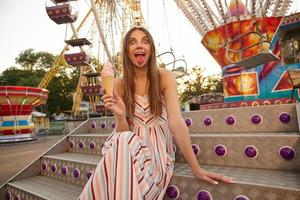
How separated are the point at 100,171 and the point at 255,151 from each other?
108 cm

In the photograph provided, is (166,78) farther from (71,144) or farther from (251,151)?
(71,144)

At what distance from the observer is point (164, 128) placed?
1688mm

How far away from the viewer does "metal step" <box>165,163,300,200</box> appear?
3.96ft

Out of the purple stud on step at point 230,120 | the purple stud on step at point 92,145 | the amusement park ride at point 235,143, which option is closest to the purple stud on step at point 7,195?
the amusement park ride at point 235,143

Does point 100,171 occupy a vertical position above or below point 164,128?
below

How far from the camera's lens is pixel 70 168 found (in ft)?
7.73

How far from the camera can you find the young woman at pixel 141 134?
1.26m

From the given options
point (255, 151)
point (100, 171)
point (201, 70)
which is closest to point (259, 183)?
point (255, 151)

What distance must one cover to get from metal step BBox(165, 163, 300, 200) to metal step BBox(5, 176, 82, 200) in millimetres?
922

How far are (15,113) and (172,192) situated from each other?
47.1ft

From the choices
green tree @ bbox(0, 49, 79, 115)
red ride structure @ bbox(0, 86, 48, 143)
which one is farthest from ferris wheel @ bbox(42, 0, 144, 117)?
green tree @ bbox(0, 49, 79, 115)

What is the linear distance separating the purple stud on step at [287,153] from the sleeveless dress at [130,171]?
0.75m

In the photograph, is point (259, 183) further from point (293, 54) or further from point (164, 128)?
point (293, 54)

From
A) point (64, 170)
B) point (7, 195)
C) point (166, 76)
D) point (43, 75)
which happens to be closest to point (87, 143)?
point (64, 170)
